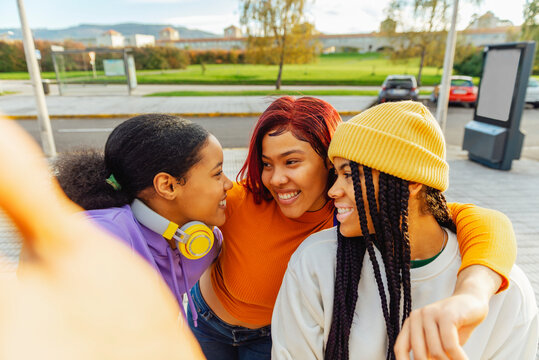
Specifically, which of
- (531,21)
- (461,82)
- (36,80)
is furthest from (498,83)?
(531,21)

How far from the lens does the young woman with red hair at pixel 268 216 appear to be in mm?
1619

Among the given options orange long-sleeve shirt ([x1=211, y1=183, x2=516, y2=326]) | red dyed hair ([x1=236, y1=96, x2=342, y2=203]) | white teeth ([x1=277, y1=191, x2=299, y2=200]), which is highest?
red dyed hair ([x1=236, y1=96, x2=342, y2=203])

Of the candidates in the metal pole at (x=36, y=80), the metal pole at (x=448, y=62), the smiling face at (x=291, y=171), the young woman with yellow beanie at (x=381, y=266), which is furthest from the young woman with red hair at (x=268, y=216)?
the metal pole at (x=448, y=62)

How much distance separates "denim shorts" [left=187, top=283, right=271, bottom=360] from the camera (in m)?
1.73

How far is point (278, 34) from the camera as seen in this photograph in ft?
64.5

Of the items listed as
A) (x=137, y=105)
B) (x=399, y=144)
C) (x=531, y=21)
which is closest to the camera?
(x=399, y=144)

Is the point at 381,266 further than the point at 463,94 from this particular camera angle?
No

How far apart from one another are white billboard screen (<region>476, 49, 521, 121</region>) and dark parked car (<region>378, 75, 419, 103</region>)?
7.45 metres

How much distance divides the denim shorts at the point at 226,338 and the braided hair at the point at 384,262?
0.57 metres

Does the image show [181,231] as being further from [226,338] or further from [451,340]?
[451,340]

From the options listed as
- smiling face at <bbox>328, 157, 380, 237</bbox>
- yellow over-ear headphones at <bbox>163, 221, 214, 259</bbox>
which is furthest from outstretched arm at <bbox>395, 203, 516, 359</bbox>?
yellow over-ear headphones at <bbox>163, 221, 214, 259</bbox>

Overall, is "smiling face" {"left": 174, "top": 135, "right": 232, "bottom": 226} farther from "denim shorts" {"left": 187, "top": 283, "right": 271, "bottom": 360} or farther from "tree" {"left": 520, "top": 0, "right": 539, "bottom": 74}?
"tree" {"left": 520, "top": 0, "right": 539, "bottom": 74}

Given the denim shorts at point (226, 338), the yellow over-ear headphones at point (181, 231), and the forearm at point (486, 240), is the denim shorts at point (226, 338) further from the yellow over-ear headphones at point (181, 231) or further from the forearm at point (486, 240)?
the forearm at point (486, 240)

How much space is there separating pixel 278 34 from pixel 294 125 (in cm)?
1961
